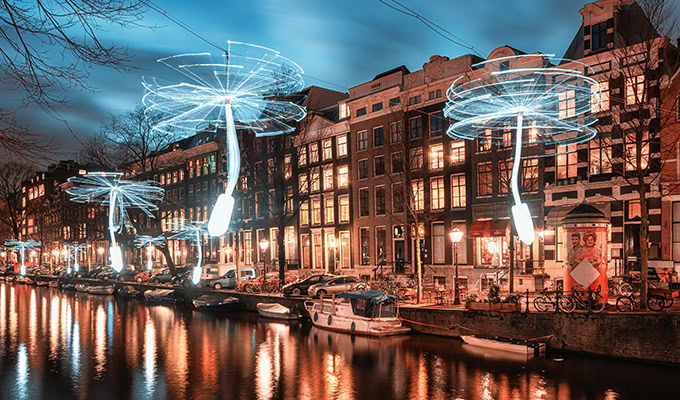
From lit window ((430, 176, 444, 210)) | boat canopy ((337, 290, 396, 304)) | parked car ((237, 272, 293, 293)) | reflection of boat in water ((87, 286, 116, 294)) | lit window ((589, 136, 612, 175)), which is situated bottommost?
reflection of boat in water ((87, 286, 116, 294))

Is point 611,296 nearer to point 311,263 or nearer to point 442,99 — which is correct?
point 442,99

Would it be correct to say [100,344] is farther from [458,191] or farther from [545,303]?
[458,191]

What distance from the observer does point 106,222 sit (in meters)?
87.4

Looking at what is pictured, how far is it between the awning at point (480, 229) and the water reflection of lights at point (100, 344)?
26.3 meters

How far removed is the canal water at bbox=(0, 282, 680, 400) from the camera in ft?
70.6

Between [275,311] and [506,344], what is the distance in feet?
61.3

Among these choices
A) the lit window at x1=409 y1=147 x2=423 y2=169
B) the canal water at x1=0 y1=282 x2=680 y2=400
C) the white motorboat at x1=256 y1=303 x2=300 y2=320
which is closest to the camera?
the canal water at x1=0 y1=282 x2=680 y2=400

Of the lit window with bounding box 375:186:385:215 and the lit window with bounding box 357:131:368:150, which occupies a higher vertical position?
the lit window with bounding box 357:131:368:150

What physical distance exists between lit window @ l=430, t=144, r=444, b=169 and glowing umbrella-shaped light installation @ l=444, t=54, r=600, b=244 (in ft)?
19.8

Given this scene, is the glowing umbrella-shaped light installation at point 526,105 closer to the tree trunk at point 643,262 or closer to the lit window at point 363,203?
the tree trunk at point 643,262

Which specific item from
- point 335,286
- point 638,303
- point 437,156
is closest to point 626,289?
point 638,303

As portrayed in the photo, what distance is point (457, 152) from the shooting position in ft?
150

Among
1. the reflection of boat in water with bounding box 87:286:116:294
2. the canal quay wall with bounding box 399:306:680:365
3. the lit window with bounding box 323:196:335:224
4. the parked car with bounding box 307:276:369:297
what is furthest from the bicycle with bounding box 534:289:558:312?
the reflection of boat in water with bounding box 87:286:116:294

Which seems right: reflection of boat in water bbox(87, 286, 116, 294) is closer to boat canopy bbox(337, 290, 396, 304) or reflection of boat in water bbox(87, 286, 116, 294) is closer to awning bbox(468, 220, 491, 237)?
boat canopy bbox(337, 290, 396, 304)
